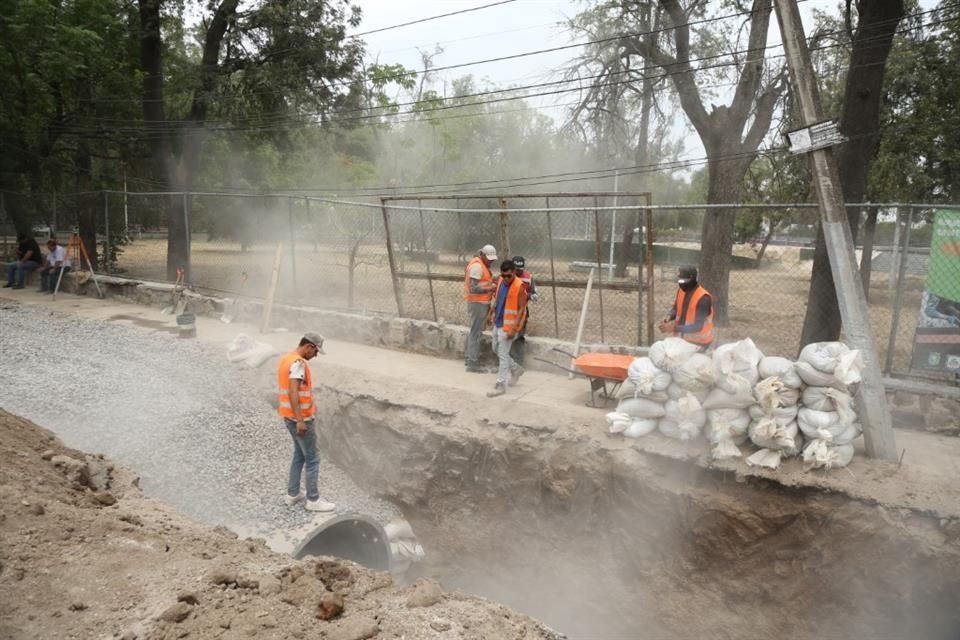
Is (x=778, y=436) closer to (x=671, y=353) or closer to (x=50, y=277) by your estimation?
(x=671, y=353)

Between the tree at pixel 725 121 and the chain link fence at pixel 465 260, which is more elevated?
the tree at pixel 725 121

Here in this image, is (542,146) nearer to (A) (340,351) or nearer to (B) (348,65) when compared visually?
(B) (348,65)

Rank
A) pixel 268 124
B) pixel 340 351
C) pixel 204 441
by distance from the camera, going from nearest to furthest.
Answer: pixel 204 441
pixel 340 351
pixel 268 124

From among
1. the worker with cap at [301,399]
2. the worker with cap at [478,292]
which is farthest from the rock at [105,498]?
the worker with cap at [478,292]

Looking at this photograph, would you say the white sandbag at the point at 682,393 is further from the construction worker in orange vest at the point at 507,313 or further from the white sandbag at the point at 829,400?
the construction worker in orange vest at the point at 507,313

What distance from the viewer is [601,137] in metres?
16.3

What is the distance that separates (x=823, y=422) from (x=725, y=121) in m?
8.25

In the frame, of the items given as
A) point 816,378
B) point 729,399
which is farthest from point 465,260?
point 816,378

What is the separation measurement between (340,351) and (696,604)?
652 cm

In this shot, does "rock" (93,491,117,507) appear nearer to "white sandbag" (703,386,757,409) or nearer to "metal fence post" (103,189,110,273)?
"white sandbag" (703,386,757,409)

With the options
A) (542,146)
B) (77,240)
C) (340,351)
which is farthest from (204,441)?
(542,146)

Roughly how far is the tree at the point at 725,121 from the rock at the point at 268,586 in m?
9.44

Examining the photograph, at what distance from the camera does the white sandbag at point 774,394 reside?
6.04 m

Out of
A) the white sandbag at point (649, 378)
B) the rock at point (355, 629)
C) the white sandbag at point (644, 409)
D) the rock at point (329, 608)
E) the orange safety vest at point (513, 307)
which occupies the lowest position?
the rock at point (355, 629)
